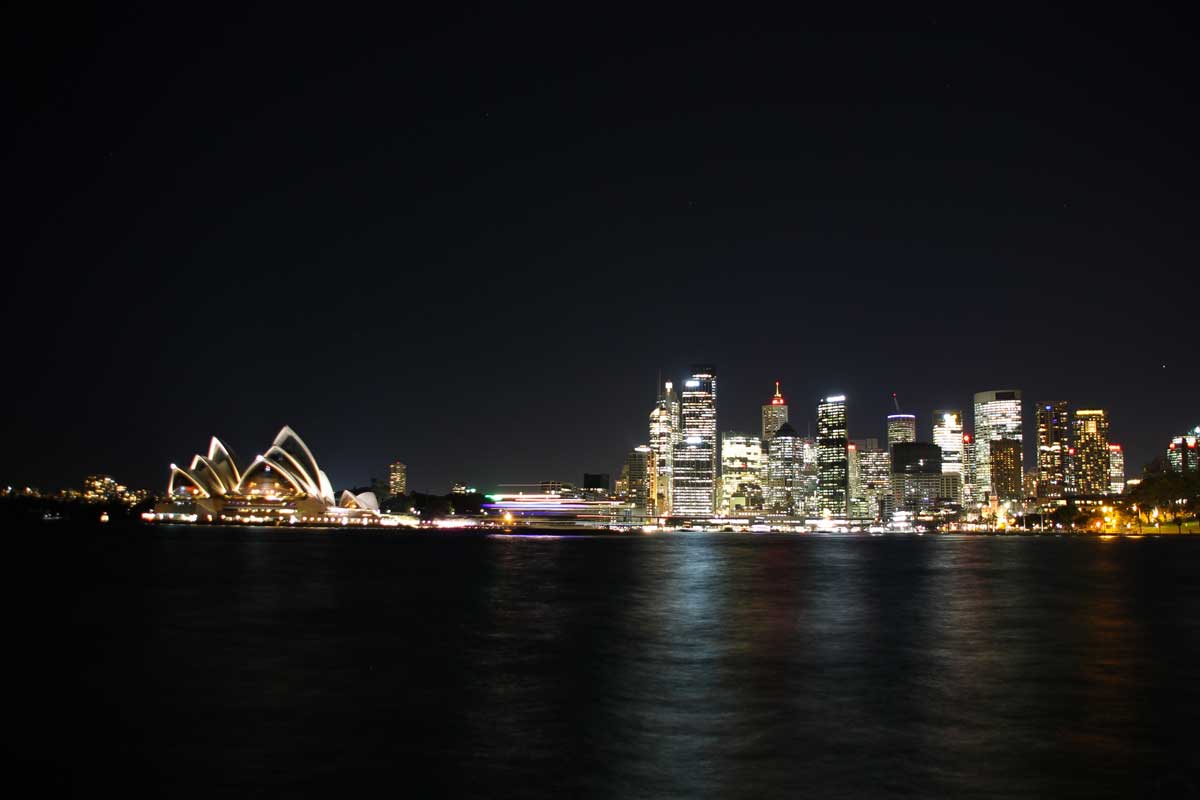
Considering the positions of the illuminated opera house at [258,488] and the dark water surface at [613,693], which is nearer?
the dark water surface at [613,693]

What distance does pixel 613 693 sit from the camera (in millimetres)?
18078

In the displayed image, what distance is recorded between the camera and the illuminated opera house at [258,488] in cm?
14338

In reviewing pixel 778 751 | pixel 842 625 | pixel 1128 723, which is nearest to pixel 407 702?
pixel 778 751

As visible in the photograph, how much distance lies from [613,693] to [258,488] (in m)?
143

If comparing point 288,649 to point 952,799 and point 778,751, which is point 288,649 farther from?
point 952,799

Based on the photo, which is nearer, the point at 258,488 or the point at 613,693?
the point at 613,693

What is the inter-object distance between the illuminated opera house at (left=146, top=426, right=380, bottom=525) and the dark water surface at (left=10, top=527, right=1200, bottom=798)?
351 ft

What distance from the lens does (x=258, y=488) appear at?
150 meters

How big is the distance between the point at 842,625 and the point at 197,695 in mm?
18328

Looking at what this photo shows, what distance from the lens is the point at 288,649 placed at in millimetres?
23625

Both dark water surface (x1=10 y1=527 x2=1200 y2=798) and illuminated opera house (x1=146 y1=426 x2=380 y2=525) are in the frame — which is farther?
illuminated opera house (x1=146 y1=426 x2=380 y2=525)

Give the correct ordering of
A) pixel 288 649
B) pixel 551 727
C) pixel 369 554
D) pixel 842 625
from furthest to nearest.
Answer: pixel 369 554 → pixel 842 625 → pixel 288 649 → pixel 551 727

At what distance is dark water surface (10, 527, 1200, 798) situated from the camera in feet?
40.4

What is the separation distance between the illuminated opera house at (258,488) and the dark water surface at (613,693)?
106842 mm
